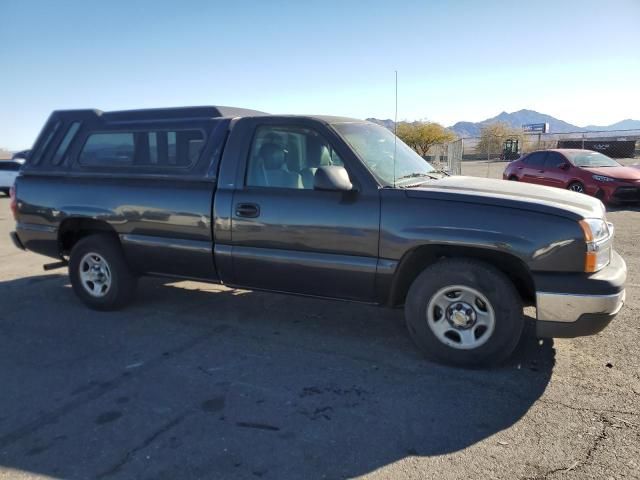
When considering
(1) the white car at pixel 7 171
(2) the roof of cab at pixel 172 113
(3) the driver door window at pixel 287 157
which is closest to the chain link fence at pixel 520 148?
(2) the roof of cab at pixel 172 113

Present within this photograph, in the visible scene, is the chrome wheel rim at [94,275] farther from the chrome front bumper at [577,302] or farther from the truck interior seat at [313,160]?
the chrome front bumper at [577,302]

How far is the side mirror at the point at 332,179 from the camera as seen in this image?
3.88 meters

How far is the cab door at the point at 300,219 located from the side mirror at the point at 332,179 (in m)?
0.13

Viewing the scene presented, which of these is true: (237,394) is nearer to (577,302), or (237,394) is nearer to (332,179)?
(332,179)

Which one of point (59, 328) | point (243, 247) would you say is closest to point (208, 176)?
point (243, 247)

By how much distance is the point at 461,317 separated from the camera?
3.80 meters

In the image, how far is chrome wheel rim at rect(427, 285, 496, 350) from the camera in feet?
12.3

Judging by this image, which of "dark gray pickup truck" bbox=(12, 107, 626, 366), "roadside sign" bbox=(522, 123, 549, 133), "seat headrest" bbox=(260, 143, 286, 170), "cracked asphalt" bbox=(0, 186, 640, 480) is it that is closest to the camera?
"cracked asphalt" bbox=(0, 186, 640, 480)

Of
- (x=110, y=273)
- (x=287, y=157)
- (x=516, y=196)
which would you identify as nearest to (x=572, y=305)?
(x=516, y=196)

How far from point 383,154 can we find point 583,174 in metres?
9.91

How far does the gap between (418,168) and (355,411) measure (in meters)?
2.41

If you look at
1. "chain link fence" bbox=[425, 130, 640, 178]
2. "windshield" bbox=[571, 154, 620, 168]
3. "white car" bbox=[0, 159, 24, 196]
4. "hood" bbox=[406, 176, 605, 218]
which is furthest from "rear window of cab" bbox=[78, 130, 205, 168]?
"white car" bbox=[0, 159, 24, 196]

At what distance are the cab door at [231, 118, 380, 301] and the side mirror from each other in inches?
5.3

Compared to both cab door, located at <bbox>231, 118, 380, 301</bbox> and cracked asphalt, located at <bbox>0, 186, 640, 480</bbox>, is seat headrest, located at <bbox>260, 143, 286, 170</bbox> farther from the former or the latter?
cracked asphalt, located at <bbox>0, 186, 640, 480</bbox>
